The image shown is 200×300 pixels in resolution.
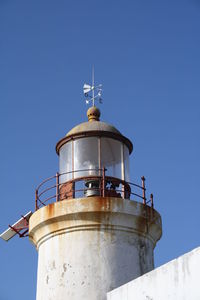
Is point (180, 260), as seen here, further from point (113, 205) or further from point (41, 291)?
point (41, 291)

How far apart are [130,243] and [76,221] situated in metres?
1.17

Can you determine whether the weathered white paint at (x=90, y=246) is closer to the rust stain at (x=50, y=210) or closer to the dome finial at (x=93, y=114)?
the rust stain at (x=50, y=210)

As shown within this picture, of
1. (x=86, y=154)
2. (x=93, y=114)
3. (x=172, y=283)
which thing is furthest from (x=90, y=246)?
(x=93, y=114)

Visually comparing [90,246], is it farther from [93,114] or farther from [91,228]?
[93,114]

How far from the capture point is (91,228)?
503 inches

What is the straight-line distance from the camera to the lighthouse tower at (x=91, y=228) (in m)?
12.5

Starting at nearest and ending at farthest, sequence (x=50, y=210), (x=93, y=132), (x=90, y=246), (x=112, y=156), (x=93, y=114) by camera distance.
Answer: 1. (x=90, y=246)
2. (x=50, y=210)
3. (x=93, y=132)
4. (x=112, y=156)
5. (x=93, y=114)

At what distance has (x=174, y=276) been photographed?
32.3ft

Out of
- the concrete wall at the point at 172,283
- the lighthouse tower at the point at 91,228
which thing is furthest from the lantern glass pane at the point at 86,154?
the concrete wall at the point at 172,283

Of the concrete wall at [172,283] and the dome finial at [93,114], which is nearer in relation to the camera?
the concrete wall at [172,283]

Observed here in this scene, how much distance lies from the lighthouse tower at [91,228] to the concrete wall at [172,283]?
5.43ft

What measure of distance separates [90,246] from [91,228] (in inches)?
13.9

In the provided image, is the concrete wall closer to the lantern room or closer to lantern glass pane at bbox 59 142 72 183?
the lantern room

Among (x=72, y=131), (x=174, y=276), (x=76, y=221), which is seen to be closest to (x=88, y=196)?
(x=76, y=221)
